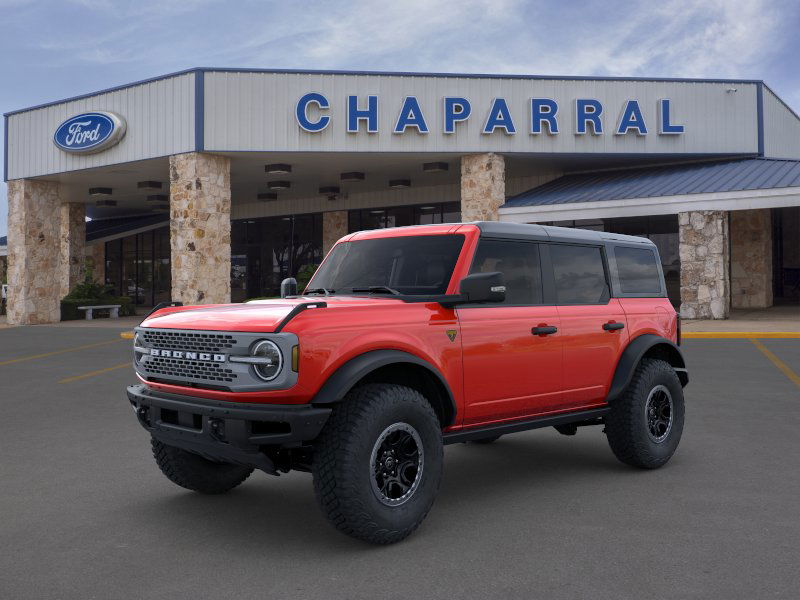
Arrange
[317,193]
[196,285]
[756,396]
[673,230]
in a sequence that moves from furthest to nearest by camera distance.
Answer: [317,193]
[673,230]
[196,285]
[756,396]

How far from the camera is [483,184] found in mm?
24109

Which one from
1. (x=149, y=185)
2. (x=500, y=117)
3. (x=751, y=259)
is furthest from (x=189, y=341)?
(x=751, y=259)

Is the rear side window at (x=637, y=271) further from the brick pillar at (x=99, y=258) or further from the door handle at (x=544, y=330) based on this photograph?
the brick pillar at (x=99, y=258)

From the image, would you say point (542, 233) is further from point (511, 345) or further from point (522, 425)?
point (522, 425)

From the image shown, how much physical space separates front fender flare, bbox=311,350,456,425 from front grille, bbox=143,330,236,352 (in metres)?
0.59

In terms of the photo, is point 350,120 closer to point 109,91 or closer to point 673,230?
point 109,91

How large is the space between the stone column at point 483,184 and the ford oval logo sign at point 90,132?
35.8 feet

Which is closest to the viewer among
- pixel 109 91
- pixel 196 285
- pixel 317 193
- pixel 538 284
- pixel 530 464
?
pixel 538 284

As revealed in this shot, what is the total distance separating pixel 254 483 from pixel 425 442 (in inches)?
74.1

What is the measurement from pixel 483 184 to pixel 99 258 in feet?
79.3

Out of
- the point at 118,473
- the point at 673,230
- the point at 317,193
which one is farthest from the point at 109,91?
the point at 118,473

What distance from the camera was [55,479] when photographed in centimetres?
598

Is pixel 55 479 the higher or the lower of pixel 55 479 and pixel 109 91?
the lower

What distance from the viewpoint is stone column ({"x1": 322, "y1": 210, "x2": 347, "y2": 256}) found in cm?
3359
